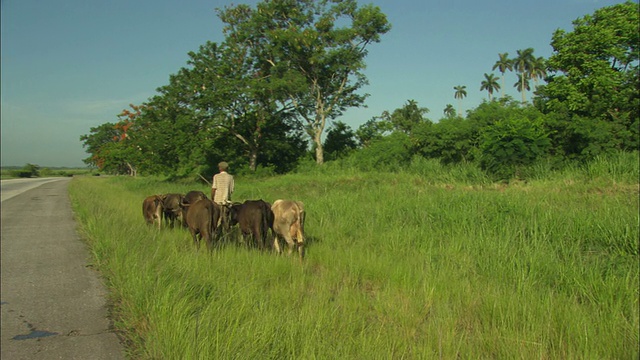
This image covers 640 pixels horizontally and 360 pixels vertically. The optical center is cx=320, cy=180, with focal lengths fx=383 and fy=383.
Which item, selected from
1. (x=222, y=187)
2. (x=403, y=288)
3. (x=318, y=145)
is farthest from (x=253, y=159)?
(x=403, y=288)

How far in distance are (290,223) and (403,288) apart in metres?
2.85

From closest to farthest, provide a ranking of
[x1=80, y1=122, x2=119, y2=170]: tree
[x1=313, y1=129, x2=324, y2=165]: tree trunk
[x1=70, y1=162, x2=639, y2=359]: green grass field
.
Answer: [x1=70, y1=162, x2=639, y2=359]: green grass field, [x1=313, y1=129, x2=324, y2=165]: tree trunk, [x1=80, y1=122, x2=119, y2=170]: tree

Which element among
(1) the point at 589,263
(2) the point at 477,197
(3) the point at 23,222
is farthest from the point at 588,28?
(3) the point at 23,222

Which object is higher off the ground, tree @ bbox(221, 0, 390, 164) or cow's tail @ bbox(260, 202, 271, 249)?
tree @ bbox(221, 0, 390, 164)

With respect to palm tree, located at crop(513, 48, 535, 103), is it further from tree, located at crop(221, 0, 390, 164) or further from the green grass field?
the green grass field

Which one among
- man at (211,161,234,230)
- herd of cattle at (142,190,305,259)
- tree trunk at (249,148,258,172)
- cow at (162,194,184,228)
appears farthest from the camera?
tree trunk at (249,148,258,172)

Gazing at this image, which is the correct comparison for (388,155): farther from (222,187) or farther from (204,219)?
(204,219)

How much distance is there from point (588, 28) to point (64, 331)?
77.0ft

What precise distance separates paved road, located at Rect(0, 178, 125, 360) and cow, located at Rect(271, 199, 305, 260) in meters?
3.01

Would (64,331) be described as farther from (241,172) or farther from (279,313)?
(241,172)

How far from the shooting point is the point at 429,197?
35.2 ft

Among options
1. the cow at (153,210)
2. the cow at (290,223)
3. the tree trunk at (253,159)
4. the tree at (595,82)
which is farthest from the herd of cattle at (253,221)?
the tree trunk at (253,159)

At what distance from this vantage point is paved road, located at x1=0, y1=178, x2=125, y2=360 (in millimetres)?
3525

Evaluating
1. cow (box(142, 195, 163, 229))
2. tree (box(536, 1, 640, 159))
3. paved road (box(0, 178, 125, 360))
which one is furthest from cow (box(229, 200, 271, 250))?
tree (box(536, 1, 640, 159))
